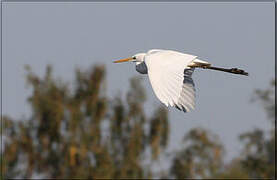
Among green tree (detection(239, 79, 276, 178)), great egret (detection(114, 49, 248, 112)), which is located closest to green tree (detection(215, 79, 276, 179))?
green tree (detection(239, 79, 276, 178))

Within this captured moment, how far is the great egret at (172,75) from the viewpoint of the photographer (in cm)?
532

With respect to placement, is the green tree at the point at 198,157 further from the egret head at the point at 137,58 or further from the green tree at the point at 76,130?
the egret head at the point at 137,58

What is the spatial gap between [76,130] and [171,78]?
12147mm

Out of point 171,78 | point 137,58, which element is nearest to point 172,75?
point 171,78

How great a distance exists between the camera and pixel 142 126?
58.3 feet

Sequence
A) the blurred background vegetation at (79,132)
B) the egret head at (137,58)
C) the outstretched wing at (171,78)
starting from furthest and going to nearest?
the blurred background vegetation at (79,132)
the egret head at (137,58)
the outstretched wing at (171,78)

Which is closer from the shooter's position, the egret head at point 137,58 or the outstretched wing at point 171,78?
the outstretched wing at point 171,78

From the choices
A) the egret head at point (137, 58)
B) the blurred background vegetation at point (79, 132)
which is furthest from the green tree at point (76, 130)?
the egret head at point (137, 58)

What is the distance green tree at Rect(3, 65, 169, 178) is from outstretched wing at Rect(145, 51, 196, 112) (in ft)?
33.3

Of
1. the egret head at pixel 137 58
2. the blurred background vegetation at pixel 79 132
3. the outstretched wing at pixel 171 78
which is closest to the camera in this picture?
the outstretched wing at pixel 171 78

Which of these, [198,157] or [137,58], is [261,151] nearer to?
[198,157]

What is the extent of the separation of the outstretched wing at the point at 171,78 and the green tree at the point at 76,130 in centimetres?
1014

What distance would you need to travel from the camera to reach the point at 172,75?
18.5 feet

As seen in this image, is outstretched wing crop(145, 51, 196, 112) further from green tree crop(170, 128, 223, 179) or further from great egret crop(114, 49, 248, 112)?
green tree crop(170, 128, 223, 179)
